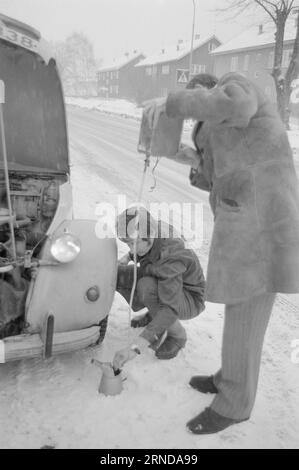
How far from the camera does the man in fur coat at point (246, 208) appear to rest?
217cm

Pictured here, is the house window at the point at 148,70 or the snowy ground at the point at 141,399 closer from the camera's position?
the snowy ground at the point at 141,399

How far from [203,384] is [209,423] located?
42cm

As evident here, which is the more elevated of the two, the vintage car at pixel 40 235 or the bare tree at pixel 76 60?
the bare tree at pixel 76 60

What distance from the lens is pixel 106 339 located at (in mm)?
3570

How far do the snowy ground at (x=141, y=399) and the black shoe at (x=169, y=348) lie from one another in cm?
5

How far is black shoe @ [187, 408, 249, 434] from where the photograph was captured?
259 centimetres

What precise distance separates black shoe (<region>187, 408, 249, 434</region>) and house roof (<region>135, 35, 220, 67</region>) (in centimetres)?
5738

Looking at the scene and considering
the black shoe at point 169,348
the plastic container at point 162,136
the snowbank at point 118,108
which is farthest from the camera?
the snowbank at point 118,108

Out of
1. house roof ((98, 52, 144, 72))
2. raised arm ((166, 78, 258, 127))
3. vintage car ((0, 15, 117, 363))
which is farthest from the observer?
house roof ((98, 52, 144, 72))

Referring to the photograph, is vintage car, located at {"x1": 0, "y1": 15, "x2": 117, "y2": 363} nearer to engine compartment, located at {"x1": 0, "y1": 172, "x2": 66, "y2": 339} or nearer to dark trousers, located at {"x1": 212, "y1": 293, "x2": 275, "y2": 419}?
engine compartment, located at {"x1": 0, "y1": 172, "x2": 66, "y2": 339}

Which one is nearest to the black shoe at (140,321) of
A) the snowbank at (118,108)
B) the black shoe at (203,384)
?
the black shoe at (203,384)

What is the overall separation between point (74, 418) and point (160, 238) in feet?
4.47

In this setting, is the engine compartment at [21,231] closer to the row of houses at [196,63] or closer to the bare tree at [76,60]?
the row of houses at [196,63]

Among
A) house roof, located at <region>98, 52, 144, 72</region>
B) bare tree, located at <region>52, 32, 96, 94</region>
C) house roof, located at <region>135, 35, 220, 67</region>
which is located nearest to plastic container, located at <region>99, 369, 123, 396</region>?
house roof, located at <region>135, 35, 220, 67</region>
